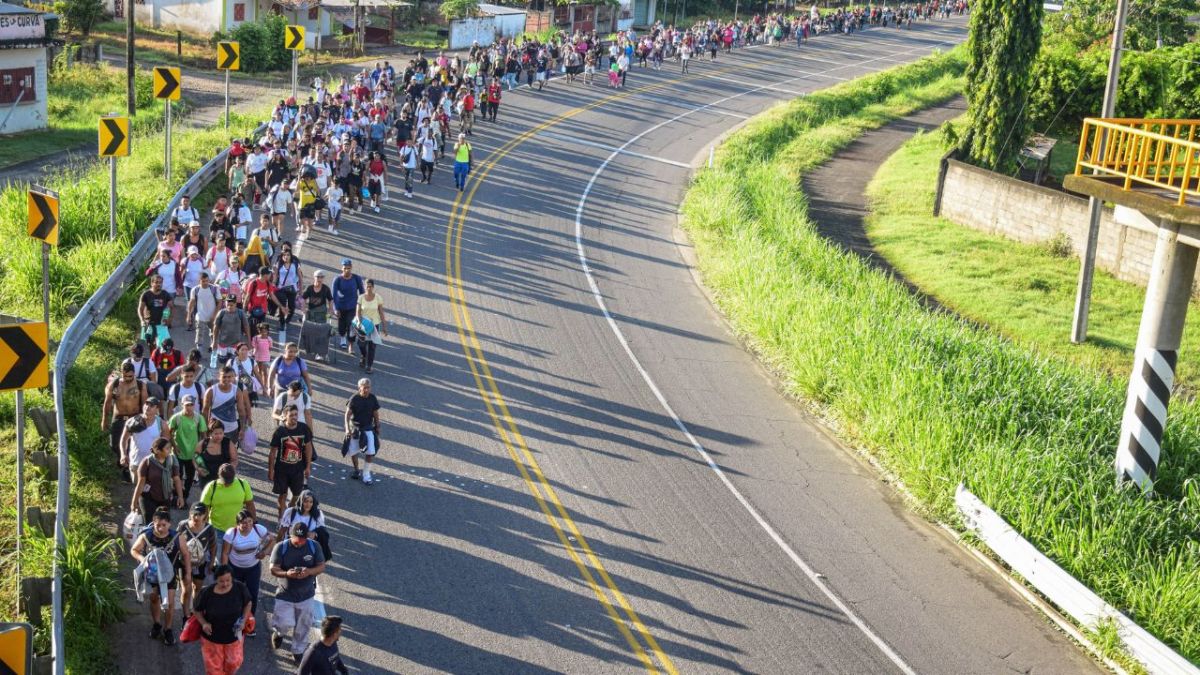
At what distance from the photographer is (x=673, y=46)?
6594 centimetres

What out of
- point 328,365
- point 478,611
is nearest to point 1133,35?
point 328,365

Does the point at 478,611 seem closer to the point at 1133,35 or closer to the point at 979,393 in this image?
the point at 979,393

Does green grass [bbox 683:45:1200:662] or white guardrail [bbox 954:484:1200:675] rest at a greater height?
green grass [bbox 683:45:1200:662]

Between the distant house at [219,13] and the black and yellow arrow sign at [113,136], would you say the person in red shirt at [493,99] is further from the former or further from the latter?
the black and yellow arrow sign at [113,136]

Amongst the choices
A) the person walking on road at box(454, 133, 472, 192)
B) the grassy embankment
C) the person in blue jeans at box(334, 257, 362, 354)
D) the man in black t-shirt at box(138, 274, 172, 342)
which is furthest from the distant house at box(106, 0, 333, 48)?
the man in black t-shirt at box(138, 274, 172, 342)

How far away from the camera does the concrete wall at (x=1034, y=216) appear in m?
28.8

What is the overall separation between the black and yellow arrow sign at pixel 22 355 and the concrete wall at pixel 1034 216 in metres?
22.9

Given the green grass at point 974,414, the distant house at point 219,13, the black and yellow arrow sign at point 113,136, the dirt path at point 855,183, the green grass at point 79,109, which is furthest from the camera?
the distant house at point 219,13

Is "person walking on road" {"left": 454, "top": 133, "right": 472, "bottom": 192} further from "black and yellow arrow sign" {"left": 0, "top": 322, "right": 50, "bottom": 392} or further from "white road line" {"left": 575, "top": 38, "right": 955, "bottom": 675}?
"black and yellow arrow sign" {"left": 0, "top": 322, "right": 50, "bottom": 392}

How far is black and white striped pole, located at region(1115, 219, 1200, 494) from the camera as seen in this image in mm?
15344

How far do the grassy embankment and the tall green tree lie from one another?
22148 millimetres

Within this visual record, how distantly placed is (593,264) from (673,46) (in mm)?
40265

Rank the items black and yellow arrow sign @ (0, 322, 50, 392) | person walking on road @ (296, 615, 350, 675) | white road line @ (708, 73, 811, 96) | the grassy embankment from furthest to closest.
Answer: white road line @ (708, 73, 811, 96)
the grassy embankment
person walking on road @ (296, 615, 350, 675)
black and yellow arrow sign @ (0, 322, 50, 392)

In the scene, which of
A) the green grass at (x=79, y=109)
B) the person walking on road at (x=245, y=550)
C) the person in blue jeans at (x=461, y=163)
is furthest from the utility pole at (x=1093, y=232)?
the green grass at (x=79, y=109)
